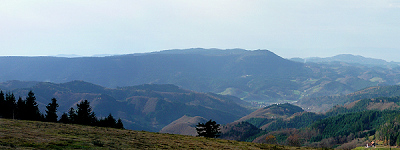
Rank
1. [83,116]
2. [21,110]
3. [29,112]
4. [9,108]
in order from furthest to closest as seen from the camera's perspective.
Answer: [83,116] → [29,112] → [21,110] → [9,108]

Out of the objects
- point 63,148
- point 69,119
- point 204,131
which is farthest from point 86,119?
point 63,148

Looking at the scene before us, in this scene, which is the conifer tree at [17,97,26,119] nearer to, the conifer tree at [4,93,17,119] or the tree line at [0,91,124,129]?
the tree line at [0,91,124,129]

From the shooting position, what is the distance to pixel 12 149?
113ft

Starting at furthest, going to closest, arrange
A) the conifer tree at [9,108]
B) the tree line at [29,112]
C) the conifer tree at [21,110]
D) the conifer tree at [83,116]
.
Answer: the conifer tree at [83,116]
the conifer tree at [21,110]
the tree line at [29,112]
the conifer tree at [9,108]

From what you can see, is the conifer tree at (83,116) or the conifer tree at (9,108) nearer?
the conifer tree at (9,108)

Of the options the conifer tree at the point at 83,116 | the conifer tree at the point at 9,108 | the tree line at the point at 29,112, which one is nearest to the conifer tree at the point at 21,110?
the tree line at the point at 29,112

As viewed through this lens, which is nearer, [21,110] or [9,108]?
[9,108]

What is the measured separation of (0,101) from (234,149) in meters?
95.8

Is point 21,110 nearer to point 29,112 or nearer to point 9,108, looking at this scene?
point 29,112

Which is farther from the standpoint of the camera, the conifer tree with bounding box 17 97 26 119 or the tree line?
the conifer tree with bounding box 17 97 26 119

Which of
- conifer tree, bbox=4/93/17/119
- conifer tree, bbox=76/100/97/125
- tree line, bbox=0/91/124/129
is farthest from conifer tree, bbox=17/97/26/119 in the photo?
conifer tree, bbox=76/100/97/125

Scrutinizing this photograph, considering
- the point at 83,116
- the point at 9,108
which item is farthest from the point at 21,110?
the point at 83,116

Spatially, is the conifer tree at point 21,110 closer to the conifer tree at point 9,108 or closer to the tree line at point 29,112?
the tree line at point 29,112

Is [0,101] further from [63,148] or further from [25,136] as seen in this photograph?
[63,148]
